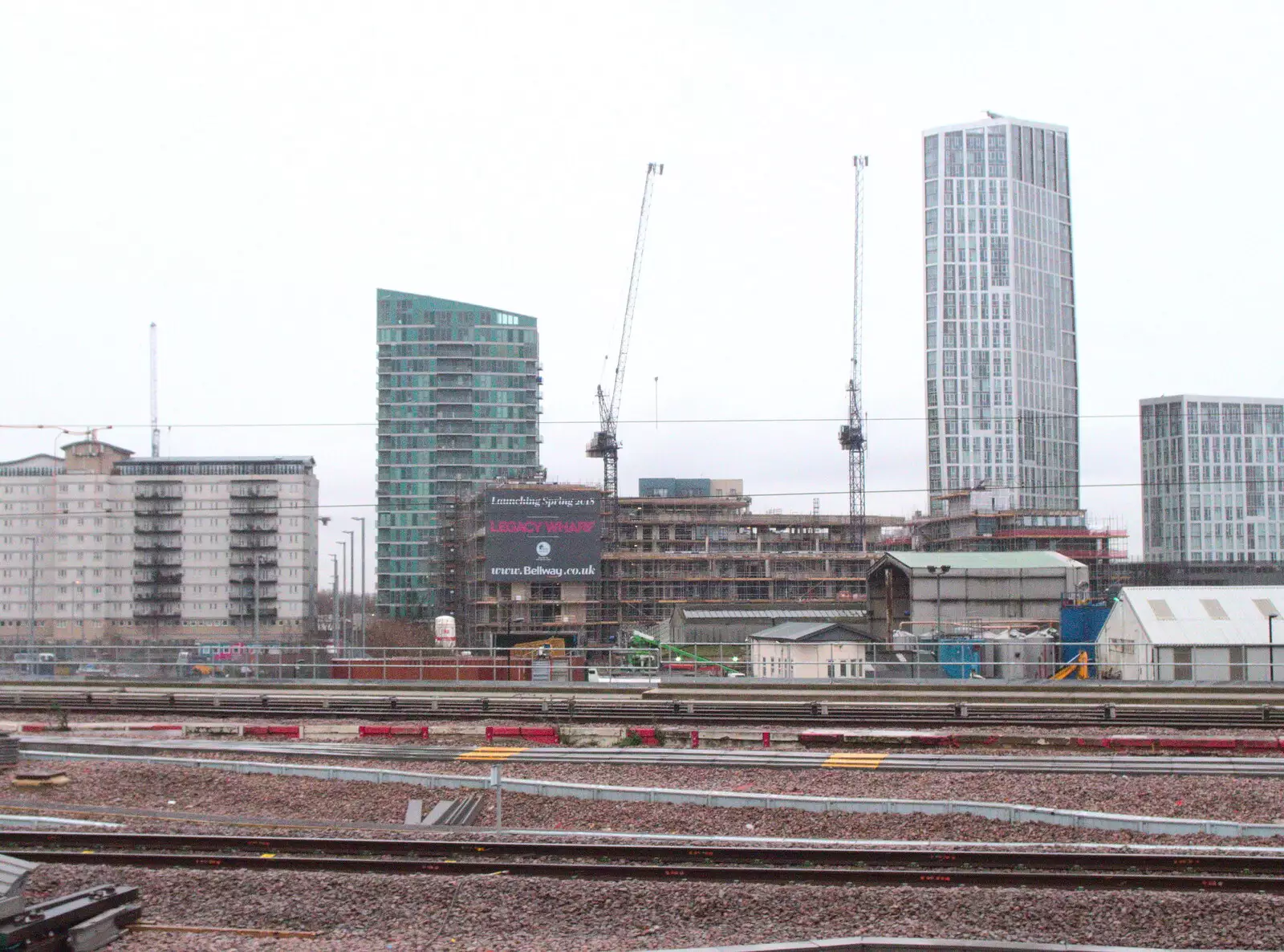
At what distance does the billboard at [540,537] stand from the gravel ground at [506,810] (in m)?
61.3

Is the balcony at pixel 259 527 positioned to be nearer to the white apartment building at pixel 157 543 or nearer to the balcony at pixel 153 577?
the white apartment building at pixel 157 543

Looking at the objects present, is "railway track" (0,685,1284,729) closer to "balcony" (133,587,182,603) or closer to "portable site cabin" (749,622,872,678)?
"portable site cabin" (749,622,872,678)

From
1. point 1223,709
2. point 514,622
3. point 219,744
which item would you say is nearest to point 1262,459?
point 514,622

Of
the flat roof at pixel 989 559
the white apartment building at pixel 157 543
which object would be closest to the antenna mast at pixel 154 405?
the white apartment building at pixel 157 543

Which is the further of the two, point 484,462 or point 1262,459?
point 1262,459

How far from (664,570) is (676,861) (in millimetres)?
79935

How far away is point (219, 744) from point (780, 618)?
145 ft

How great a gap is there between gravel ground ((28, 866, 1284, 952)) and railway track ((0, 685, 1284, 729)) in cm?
1358

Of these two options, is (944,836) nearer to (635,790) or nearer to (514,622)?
(635,790)

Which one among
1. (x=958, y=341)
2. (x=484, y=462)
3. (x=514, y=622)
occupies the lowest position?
(x=514, y=622)

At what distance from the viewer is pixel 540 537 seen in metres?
81.7

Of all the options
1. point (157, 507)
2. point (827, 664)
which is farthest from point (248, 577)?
point (827, 664)

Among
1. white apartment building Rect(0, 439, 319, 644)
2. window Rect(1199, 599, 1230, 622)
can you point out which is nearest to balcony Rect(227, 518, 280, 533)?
white apartment building Rect(0, 439, 319, 644)

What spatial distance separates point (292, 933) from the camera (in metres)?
9.78
